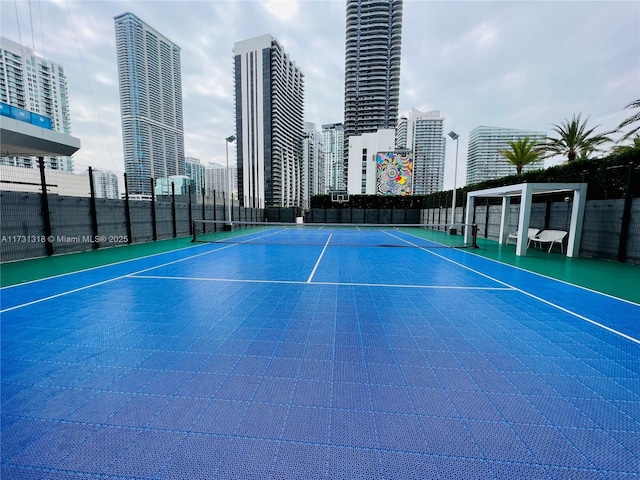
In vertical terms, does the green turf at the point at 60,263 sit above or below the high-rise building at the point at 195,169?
below

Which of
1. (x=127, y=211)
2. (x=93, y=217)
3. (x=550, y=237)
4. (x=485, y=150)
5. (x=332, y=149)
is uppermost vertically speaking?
(x=332, y=149)

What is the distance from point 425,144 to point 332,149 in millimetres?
72266

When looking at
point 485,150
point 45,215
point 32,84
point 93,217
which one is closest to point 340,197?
point 93,217

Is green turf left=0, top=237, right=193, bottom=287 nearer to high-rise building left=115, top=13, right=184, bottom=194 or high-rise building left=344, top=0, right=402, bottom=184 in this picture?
high-rise building left=115, top=13, right=184, bottom=194

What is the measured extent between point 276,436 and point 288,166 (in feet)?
414

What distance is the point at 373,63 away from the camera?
104875 millimetres

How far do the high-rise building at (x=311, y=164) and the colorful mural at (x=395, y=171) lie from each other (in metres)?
69.6

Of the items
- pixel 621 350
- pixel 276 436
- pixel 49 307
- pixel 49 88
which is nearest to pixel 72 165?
pixel 49 307

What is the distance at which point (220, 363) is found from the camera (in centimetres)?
341

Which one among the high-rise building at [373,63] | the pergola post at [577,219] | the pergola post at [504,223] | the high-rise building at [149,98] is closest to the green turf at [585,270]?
the pergola post at [577,219]

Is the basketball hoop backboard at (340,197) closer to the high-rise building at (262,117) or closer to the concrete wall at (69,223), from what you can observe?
the concrete wall at (69,223)

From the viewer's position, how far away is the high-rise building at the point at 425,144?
114 meters

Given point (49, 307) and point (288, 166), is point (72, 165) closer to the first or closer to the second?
point (49, 307)

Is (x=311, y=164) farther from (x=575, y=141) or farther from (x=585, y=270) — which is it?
(x=585, y=270)
